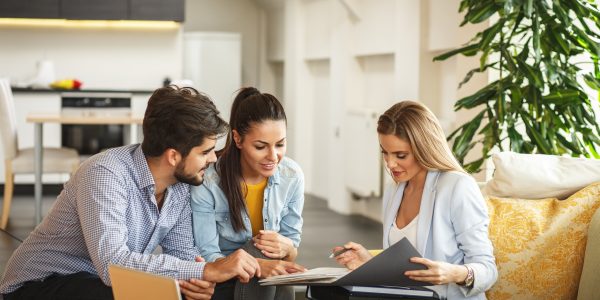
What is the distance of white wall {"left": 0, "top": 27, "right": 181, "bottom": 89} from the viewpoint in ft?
32.6

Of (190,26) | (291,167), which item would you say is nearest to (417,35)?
(291,167)

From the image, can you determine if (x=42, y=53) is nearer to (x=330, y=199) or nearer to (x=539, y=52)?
(x=330, y=199)

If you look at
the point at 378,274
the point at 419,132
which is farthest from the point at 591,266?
the point at 378,274

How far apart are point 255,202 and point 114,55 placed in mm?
7331

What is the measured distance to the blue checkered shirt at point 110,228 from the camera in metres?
2.53

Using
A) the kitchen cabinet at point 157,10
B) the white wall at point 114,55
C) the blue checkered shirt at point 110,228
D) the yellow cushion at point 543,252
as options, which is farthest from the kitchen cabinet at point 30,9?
the yellow cushion at point 543,252

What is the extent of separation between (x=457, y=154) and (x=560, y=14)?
74cm

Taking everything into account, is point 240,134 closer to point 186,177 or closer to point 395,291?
point 186,177

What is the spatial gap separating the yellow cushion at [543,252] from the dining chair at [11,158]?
453 cm

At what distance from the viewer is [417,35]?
6594mm

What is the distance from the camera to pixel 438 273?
95.1 inches

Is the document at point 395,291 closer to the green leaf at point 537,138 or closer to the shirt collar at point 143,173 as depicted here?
the shirt collar at point 143,173

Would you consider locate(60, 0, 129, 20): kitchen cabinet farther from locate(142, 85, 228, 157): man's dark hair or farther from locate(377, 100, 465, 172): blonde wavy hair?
locate(377, 100, 465, 172): blonde wavy hair

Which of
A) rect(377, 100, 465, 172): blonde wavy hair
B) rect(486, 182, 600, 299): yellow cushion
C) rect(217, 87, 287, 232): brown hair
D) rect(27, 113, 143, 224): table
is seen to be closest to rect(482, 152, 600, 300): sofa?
rect(486, 182, 600, 299): yellow cushion
